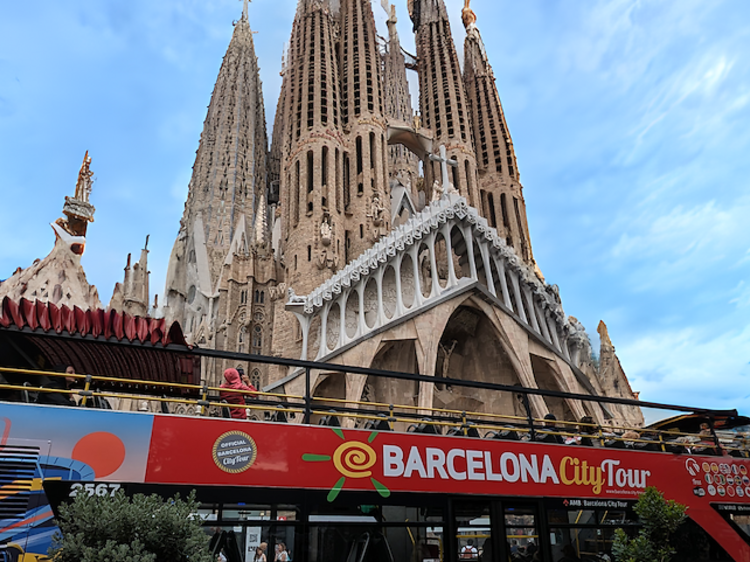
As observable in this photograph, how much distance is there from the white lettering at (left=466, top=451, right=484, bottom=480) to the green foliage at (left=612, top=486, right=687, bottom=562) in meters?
2.27

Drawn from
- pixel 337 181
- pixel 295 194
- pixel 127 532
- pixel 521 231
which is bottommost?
pixel 127 532

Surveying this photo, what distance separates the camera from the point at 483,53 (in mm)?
60156

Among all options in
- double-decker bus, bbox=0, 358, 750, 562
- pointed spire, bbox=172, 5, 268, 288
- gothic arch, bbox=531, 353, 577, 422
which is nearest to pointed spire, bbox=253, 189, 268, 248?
pointed spire, bbox=172, 5, 268, 288

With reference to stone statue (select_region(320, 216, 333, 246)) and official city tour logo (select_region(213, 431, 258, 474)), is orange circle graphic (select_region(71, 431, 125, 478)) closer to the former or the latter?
official city tour logo (select_region(213, 431, 258, 474))

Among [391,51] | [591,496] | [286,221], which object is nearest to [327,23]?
[286,221]

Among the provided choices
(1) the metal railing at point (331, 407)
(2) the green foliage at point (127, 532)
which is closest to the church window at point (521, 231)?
(1) the metal railing at point (331, 407)

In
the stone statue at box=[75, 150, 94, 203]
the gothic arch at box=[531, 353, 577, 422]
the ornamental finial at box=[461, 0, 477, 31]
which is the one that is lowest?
the gothic arch at box=[531, 353, 577, 422]

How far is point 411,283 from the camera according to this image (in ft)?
98.9

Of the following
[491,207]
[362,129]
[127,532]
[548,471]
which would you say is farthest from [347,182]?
[127,532]

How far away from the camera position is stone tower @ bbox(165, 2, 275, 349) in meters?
48.2

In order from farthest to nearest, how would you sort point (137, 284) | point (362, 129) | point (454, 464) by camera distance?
1. point (137, 284)
2. point (362, 129)
3. point (454, 464)

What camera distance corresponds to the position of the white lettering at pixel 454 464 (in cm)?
764

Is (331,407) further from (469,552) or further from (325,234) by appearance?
(325,234)

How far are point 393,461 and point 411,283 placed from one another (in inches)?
903
